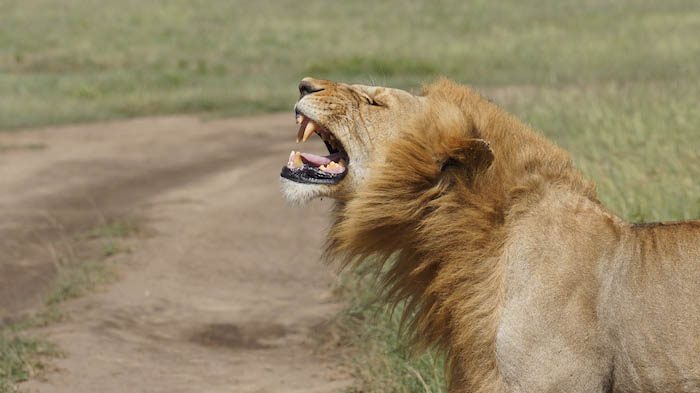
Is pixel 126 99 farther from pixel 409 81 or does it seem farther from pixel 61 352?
pixel 61 352

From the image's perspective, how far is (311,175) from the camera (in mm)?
3371

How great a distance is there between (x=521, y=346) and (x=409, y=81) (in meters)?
14.9

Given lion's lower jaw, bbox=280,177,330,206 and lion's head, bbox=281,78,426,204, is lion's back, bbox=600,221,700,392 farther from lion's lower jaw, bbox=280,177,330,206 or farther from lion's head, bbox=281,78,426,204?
lion's lower jaw, bbox=280,177,330,206

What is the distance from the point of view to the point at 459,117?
313cm

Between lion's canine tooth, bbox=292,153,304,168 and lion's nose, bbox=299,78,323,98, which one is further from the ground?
lion's nose, bbox=299,78,323,98

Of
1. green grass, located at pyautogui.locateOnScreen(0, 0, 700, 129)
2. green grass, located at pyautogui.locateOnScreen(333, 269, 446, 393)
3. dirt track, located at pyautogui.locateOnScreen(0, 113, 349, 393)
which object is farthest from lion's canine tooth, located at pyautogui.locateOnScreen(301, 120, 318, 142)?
green grass, located at pyautogui.locateOnScreen(0, 0, 700, 129)

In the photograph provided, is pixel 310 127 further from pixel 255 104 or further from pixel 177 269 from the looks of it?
pixel 255 104

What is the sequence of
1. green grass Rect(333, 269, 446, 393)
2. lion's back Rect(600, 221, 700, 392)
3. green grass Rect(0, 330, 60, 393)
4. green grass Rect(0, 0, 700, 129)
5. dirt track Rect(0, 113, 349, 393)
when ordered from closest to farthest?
1. lion's back Rect(600, 221, 700, 392)
2. green grass Rect(333, 269, 446, 393)
3. green grass Rect(0, 330, 60, 393)
4. dirt track Rect(0, 113, 349, 393)
5. green grass Rect(0, 0, 700, 129)

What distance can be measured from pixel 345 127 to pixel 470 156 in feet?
1.62

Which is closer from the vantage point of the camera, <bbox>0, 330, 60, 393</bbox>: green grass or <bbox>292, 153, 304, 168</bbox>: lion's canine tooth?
<bbox>292, 153, 304, 168</bbox>: lion's canine tooth

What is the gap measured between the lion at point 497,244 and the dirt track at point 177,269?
171cm

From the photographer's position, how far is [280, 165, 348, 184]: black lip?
335 cm

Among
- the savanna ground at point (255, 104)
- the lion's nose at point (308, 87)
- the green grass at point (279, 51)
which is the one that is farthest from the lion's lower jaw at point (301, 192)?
the green grass at point (279, 51)

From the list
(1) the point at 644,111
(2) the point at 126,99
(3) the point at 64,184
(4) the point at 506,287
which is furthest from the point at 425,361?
(2) the point at 126,99
